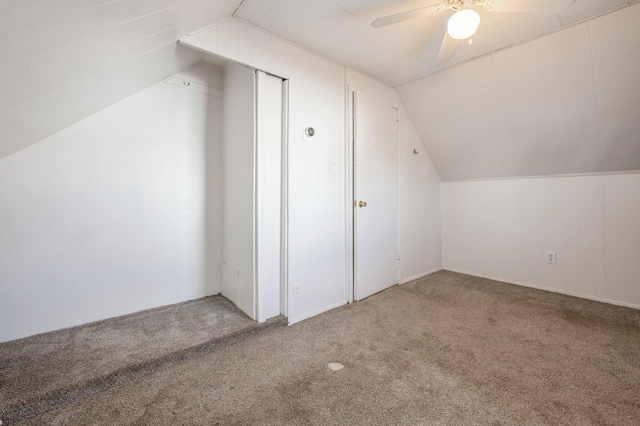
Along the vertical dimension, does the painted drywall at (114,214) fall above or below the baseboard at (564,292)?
above

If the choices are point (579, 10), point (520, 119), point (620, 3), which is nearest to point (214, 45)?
point (579, 10)

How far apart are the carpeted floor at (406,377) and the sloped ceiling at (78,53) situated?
1.48 metres

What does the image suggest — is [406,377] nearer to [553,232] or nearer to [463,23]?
[463,23]

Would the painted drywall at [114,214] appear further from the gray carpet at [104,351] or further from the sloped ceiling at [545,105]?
the sloped ceiling at [545,105]

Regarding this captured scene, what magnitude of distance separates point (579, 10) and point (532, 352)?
230 centimetres

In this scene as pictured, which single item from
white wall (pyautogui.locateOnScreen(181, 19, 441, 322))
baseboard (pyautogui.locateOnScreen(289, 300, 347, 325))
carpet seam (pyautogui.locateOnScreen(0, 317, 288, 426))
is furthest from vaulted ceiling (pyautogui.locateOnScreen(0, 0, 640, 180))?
baseboard (pyautogui.locateOnScreen(289, 300, 347, 325))

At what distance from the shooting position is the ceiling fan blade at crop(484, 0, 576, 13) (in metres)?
1.40

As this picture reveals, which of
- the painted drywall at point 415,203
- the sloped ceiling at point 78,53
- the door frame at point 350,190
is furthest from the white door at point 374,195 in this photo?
the sloped ceiling at point 78,53

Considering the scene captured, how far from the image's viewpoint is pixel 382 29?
1979 mm

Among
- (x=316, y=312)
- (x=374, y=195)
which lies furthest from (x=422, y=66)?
(x=316, y=312)

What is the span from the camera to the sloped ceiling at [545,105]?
1988 mm

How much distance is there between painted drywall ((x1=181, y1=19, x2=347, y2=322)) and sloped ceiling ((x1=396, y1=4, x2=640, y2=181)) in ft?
3.97

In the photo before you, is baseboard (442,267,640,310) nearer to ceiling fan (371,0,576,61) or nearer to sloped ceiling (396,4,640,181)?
sloped ceiling (396,4,640,181)

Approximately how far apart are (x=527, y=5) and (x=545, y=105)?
1.07 metres
